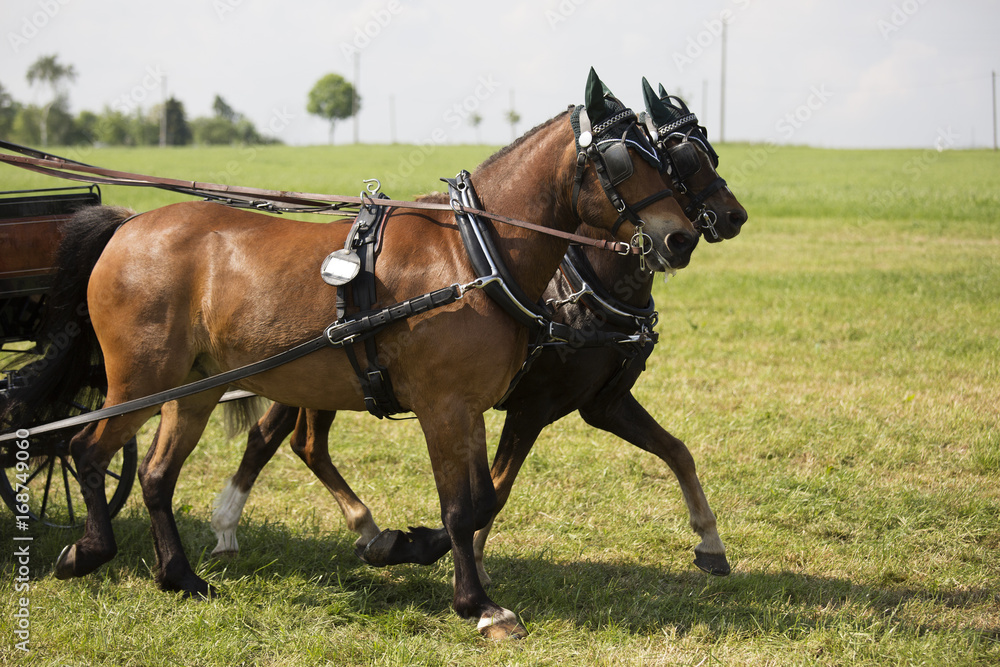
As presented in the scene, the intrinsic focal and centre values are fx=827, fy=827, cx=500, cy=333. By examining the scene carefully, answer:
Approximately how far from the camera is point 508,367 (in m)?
3.54

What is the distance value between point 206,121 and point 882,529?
10329 centimetres

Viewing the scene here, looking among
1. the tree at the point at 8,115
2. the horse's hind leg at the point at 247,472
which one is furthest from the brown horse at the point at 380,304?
the tree at the point at 8,115

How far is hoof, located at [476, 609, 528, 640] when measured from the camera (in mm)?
3546

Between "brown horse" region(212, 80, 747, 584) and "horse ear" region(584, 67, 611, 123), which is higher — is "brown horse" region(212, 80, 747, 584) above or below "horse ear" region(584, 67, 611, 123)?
below

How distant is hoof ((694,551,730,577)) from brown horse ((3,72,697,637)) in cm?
120

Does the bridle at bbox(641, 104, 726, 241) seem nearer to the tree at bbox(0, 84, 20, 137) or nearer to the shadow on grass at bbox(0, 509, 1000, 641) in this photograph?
the shadow on grass at bbox(0, 509, 1000, 641)

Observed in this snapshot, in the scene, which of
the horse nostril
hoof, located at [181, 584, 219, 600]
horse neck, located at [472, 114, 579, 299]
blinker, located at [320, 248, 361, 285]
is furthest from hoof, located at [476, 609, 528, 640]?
the horse nostril

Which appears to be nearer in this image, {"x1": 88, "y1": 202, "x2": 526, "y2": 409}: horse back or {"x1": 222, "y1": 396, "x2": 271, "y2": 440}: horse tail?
{"x1": 88, "y1": 202, "x2": 526, "y2": 409}: horse back

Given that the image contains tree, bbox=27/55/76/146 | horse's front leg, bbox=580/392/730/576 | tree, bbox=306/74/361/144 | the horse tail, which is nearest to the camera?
horse's front leg, bbox=580/392/730/576

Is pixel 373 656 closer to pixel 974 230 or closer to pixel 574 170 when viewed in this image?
pixel 574 170

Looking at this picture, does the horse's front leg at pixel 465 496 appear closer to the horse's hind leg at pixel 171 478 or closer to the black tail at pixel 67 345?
the horse's hind leg at pixel 171 478

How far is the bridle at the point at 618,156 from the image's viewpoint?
129 inches

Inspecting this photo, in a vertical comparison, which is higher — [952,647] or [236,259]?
[236,259]

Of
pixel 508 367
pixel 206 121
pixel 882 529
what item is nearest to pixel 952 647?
pixel 882 529
